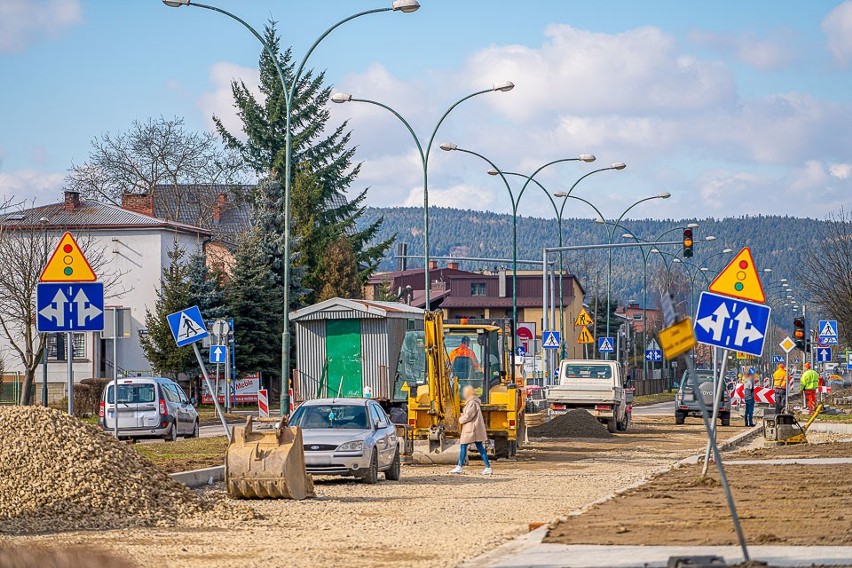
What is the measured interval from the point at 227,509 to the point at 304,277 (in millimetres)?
49295

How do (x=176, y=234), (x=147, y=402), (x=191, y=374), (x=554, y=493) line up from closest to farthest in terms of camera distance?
(x=554, y=493)
(x=147, y=402)
(x=191, y=374)
(x=176, y=234)

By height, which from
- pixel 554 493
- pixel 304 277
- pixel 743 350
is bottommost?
pixel 554 493

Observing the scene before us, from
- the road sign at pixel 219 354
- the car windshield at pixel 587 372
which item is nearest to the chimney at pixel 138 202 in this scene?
the road sign at pixel 219 354

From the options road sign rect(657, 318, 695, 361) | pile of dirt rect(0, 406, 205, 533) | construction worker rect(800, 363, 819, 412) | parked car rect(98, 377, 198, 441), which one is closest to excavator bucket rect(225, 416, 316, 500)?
pile of dirt rect(0, 406, 205, 533)

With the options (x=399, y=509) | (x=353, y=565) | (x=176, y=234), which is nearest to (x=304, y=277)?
(x=176, y=234)

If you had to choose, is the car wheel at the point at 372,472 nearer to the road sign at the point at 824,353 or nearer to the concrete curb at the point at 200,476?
the concrete curb at the point at 200,476

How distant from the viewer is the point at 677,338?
10.4 meters

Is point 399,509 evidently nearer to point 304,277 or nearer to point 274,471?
point 274,471

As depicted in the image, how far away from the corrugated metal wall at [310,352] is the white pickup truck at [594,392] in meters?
6.66

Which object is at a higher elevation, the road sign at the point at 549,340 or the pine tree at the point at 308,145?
the pine tree at the point at 308,145

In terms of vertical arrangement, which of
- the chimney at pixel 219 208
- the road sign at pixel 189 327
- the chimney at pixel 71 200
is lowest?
the road sign at pixel 189 327

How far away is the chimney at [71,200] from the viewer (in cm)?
6981

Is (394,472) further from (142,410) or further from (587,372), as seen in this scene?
(587,372)

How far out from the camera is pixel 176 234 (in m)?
69.6
